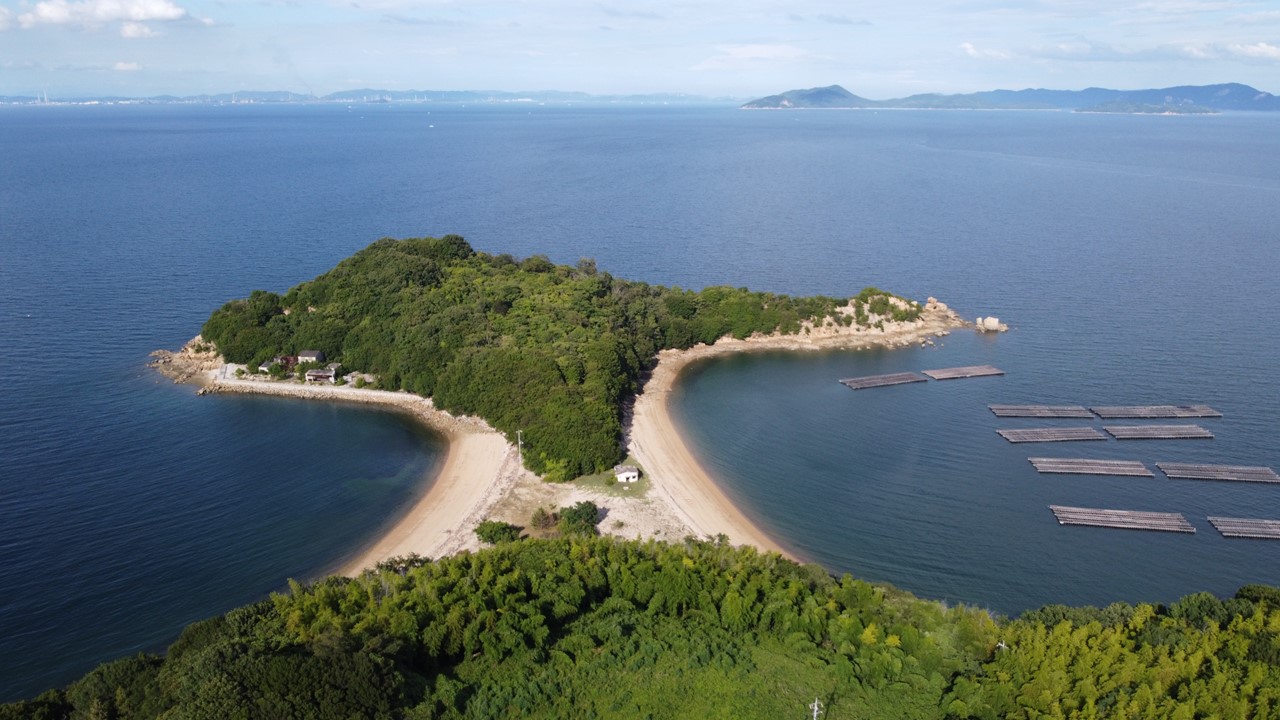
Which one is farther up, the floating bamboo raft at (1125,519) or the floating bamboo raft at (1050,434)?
the floating bamboo raft at (1050,434)

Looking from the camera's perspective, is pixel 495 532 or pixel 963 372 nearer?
pixel 495 532

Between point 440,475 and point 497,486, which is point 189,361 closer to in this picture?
point 440,475

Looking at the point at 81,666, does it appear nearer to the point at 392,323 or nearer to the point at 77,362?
the point at 392,323

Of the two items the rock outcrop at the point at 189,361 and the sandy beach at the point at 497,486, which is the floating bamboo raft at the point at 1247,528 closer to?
the sandy beach at the point at 497,486

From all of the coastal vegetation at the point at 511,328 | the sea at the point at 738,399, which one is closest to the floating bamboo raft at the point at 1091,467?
the sea at the point at 738,399

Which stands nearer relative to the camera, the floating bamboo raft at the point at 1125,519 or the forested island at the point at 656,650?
the forested island at the point at 656,650

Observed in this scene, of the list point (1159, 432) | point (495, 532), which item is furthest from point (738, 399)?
point (1159, 432)
